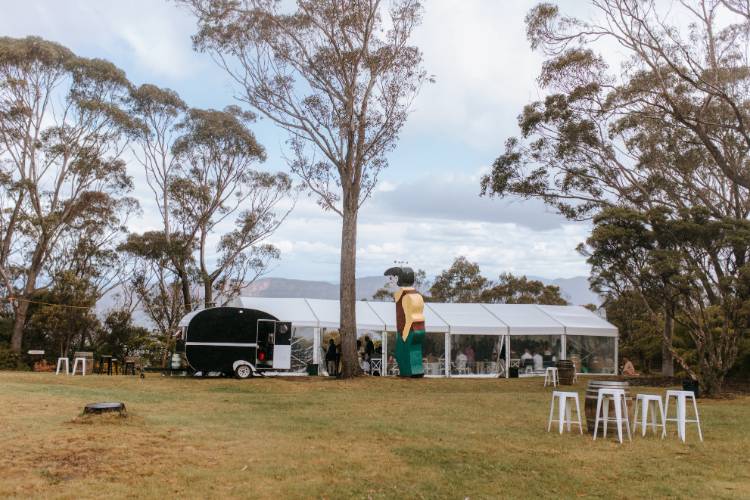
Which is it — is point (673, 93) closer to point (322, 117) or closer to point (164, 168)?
point (322, 117)

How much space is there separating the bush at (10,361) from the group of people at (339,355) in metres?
9.59

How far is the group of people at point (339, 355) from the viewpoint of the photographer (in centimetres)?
1892

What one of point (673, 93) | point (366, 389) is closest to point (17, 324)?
point (366, 389)

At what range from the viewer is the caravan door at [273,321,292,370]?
17453mm

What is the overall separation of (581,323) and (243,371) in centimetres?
1054

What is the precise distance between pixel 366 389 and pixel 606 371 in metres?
9.65

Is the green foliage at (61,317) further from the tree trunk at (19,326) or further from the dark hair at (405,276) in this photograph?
the dark hair at (405,276)

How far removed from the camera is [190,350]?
16812 mm

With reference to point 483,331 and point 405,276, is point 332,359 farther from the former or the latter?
point 483,331

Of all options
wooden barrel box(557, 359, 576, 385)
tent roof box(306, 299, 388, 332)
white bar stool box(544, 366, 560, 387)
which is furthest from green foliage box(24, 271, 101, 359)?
wooden barrel box(557, 359, 576, 385)

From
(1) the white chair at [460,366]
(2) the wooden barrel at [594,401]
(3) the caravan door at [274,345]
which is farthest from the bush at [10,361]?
(2) the wooden barrel at [594,401]

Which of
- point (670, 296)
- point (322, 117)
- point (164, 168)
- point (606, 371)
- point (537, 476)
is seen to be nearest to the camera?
point (537, 476)

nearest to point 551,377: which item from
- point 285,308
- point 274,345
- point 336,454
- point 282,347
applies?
point 282,347

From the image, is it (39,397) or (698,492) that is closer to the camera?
(698,492)
